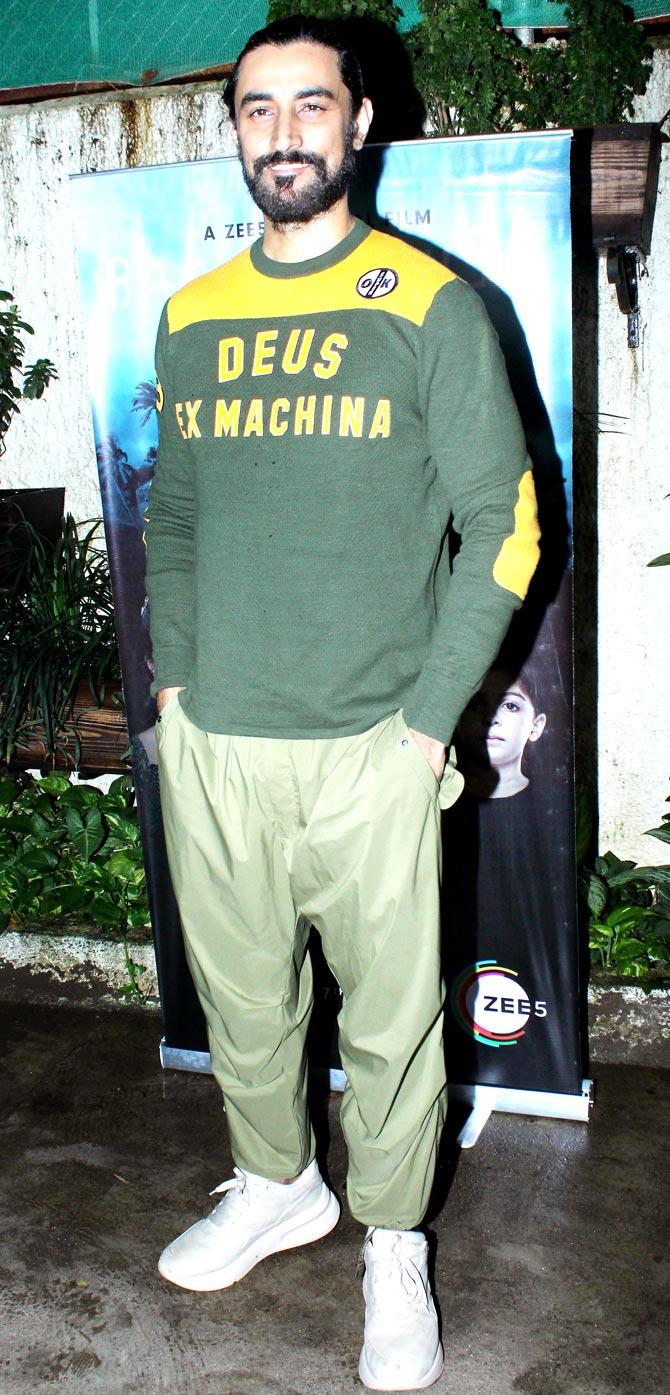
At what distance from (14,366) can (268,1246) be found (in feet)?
9.48

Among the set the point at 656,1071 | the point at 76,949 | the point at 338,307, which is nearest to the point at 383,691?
the point at 338,307

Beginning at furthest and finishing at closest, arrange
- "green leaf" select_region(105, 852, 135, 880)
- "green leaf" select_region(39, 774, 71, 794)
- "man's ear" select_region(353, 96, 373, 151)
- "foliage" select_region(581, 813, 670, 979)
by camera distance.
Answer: "green leaf" select_region(39, 774, 71, 794), "green leaf" select_region(105, 852, 135, 880), "foliage" select_region(581, 813, 670, 979), "man's ear" select_region(353, 96, 373, 151)

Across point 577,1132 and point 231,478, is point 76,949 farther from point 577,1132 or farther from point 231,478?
point 231,478

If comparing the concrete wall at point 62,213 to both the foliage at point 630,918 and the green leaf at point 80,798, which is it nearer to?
the green leaf at point 80,798

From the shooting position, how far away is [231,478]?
1892 millimetres

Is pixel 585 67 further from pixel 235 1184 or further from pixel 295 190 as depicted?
pixel 235 1184

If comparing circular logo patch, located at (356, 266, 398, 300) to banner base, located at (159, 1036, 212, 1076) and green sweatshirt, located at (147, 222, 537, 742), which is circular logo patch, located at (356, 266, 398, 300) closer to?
green sweatshirt, located at (147, 222, 537, 742)

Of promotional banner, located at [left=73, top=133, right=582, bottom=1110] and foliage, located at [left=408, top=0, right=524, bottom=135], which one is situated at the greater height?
foliage, located at [left=408, top=0, right=524, bottom=135]

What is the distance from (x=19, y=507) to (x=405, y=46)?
6.44ft

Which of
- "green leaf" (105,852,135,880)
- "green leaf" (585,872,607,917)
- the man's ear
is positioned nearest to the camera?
the man's ear

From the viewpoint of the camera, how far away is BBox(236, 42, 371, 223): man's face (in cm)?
182

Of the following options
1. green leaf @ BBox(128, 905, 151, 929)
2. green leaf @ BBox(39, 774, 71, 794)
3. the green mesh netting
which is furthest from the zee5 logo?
the green mesh netting

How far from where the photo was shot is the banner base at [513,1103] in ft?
8.68

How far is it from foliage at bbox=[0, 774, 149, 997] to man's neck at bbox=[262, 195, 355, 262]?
208cm
